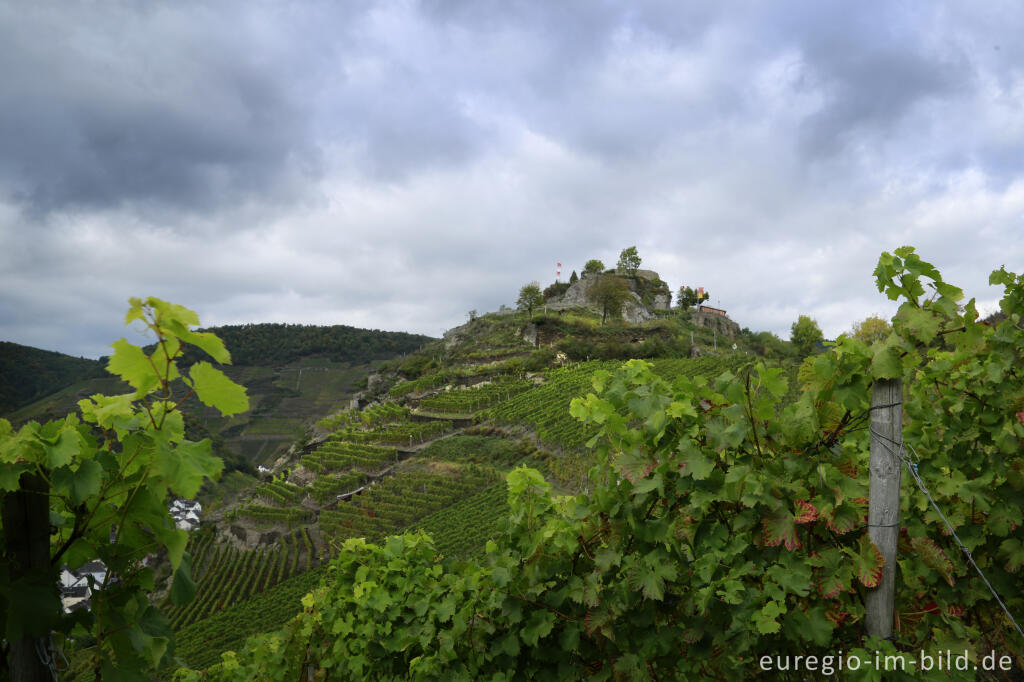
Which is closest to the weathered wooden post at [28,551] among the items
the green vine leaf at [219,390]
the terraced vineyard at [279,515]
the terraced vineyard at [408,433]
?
the green vine leaf at [219,390]

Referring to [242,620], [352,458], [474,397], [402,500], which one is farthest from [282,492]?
[474,397]

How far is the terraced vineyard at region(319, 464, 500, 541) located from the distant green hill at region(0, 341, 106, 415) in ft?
304

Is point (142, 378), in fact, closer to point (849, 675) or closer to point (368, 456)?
point (849, 675)

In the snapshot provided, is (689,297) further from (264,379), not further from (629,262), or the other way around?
(264,379)

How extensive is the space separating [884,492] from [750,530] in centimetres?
42

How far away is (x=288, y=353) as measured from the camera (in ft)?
457

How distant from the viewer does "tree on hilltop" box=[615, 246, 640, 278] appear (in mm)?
80625

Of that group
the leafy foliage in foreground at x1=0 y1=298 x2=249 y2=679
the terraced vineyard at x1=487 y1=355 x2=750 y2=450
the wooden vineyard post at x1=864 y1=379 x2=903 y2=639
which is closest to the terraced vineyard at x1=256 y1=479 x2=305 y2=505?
the terraced vineyard at x1=487 y1=355 x2=750 y2=450

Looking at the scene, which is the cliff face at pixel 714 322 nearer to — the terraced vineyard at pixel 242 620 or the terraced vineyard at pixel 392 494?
the terraced vineyard at pixel 392 494

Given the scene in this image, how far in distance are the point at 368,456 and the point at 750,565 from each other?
39.1 meters

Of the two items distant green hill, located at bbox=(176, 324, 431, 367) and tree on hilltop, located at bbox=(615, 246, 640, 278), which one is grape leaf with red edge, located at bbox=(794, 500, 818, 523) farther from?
distant green hill, located at bbox=(176, 324, 431, 367)

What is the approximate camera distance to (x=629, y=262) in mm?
81562

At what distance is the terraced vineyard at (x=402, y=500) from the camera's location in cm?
2806

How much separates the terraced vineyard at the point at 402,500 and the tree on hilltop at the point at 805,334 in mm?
32184
